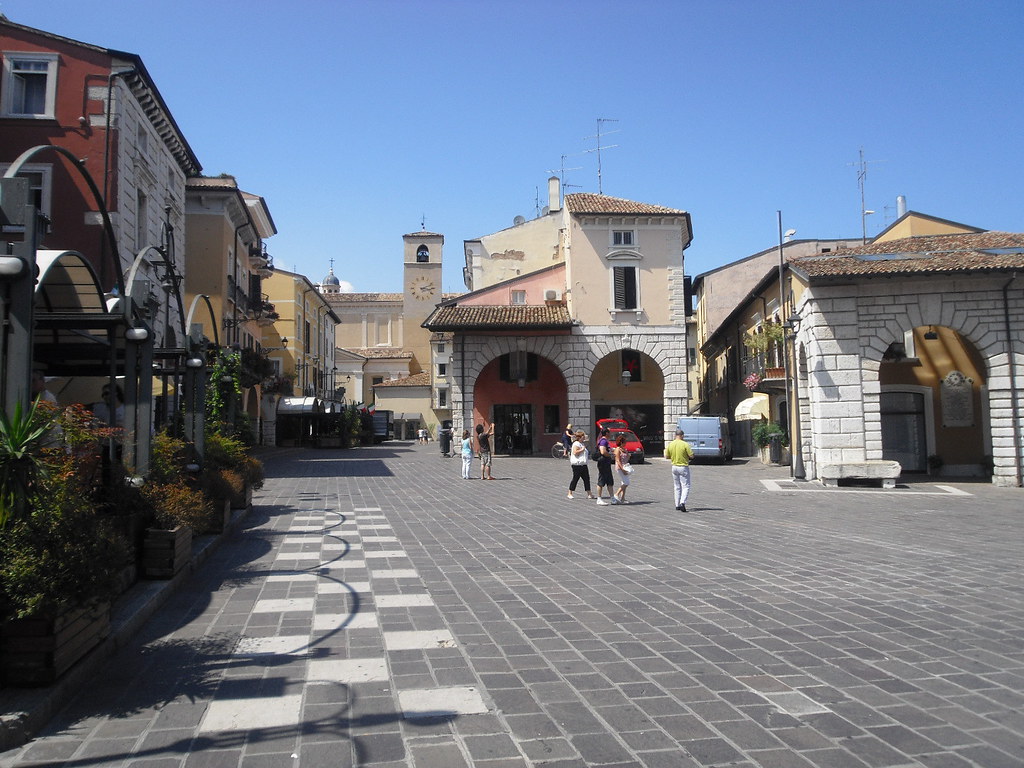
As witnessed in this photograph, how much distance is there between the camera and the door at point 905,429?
23.0 meters

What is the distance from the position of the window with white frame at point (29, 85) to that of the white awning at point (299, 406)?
25.8 metres

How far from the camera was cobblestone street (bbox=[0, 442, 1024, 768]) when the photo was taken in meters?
3.85

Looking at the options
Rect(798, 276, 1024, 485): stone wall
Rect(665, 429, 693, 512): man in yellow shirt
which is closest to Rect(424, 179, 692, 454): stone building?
Rect(798, 276, 1024, 485): stone wall

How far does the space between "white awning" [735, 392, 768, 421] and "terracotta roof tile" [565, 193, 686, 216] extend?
8.97 metres

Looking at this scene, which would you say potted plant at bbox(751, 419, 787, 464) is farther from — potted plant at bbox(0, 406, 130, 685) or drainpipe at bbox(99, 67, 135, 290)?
potted plant at bbox(0, 406, 130, 685)

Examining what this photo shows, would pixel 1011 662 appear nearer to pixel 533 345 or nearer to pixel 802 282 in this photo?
pixel 802 282

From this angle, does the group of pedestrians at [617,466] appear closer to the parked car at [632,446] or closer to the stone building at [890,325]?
the stone building at [890,325]

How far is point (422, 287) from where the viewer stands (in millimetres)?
79625

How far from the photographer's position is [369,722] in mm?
4176

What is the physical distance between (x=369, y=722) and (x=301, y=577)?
4.12 meters

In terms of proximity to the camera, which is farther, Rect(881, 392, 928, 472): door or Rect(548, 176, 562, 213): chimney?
Rect(548, 176, 562, 213): chimney

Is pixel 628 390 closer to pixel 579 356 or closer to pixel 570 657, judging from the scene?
pixel 579 356

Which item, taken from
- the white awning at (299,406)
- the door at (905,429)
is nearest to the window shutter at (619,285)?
the door at (905,429)

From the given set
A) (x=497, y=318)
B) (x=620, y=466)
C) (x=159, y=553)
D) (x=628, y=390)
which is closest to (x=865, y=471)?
(x=620, y=466)
